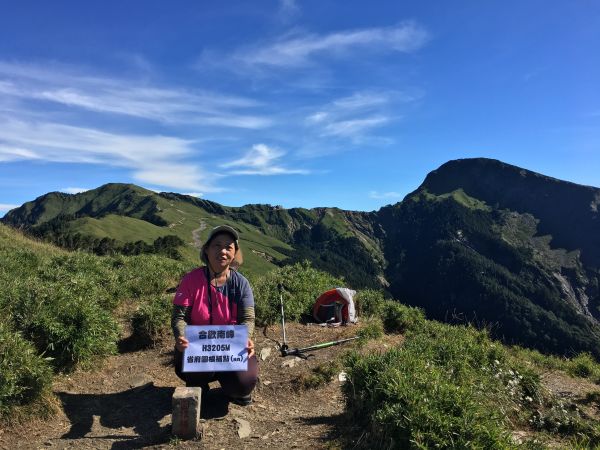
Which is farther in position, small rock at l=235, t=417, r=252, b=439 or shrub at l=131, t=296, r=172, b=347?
shrub at l=131, t=296, r=172, b=347

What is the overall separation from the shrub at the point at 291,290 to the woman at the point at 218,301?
4222 mm

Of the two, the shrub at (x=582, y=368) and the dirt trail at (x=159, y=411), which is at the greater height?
the dirt trail at (x=159, y=411)

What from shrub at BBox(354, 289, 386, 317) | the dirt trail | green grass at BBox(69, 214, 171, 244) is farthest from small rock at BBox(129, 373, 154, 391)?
green grass at BBox(69, 214, 171, 244)

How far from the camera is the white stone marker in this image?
215 inches

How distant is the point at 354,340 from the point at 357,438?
498cm

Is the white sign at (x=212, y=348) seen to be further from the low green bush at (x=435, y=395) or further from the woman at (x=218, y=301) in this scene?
the low green bush at (x=435, y=395)

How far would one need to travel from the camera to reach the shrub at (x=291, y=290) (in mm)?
11031

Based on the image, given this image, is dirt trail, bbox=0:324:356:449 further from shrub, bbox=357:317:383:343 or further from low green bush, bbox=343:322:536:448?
shrub, bbox=357:317:383:343

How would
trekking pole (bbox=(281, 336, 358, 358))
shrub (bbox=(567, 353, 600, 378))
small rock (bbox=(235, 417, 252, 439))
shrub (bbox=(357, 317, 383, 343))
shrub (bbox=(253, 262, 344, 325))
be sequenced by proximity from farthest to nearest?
1. shrub (bbox=(567, 353, 600, 378))
2. shrub (bbox=(253, 262, 344, 325))
3. shrub (bbox=(357, 317, 383, 343))
4. trekking pole (bbox=(281, 336, 358, 358))
5. small rock (bbox=(235, 417, 252, 439))

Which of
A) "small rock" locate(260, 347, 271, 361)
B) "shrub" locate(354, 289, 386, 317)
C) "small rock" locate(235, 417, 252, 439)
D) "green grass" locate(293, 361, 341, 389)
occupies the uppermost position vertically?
"shrub" locate(354, 289, 386, 317)

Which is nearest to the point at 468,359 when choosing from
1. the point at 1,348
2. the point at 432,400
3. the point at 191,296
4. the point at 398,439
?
the point at 432,400

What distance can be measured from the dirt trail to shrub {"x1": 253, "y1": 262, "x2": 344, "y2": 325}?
1.75 m

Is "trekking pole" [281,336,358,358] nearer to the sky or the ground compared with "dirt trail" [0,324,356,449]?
nearer to the sky

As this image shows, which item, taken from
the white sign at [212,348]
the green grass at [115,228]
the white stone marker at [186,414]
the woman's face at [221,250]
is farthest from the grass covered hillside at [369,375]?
the green grass at [115,228]
